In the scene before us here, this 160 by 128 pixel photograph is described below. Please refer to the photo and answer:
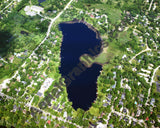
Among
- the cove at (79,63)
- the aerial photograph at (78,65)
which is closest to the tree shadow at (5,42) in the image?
the aerial photograph at (78,65)

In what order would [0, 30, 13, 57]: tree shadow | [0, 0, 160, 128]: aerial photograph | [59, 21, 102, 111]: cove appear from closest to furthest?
1. [0, 0, 160, 128]: aerial photograph
2. [59, 21, 102, 111]: cove
3. [0, 30, 13, 57]: tree shadow

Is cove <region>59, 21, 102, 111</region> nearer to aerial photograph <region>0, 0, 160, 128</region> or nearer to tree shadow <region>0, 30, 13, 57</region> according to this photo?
aerial photograph <region>0, 0, 160, 128</region>

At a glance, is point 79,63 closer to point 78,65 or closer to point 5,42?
point 78,65

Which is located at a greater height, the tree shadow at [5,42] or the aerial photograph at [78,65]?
the tree shadow at [5,42]

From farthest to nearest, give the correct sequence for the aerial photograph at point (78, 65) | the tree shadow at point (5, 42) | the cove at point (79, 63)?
the tree shadow at point (5, 42) < the cove at point (79, 63) < the aerial photograph at point (78, 65)

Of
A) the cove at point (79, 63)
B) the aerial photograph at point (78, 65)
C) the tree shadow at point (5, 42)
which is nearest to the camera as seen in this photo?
the aerial photograph at point (78, 65)

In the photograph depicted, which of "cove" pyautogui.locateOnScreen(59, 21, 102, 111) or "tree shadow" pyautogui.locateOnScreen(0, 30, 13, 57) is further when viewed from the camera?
"tree shadow" pyautogui.locateOnScreen(0, 30, 13, 57)

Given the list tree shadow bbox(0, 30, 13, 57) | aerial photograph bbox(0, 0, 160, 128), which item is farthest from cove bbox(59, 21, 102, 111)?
tree shadow bbox(0, 30, 13, 57)

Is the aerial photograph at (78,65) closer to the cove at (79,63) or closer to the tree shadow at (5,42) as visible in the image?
the cove at (79,63)
